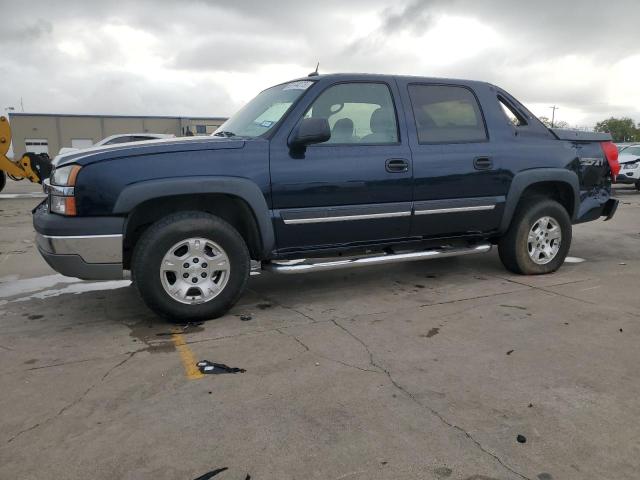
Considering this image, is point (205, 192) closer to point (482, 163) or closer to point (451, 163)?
point (451, 163)

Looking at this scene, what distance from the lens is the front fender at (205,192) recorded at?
145 inches

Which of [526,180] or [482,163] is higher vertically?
[482,163]

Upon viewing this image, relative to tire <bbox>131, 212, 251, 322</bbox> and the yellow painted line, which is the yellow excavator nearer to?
tire <bbox>131, 212, 251, 322</bbox>

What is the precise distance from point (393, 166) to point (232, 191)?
4.60 ft

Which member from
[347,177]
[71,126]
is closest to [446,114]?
[347,177]

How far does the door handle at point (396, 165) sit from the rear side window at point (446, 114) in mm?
308

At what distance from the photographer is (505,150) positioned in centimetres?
501

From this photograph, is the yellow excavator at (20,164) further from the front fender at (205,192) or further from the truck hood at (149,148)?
the front fender at (205,192)

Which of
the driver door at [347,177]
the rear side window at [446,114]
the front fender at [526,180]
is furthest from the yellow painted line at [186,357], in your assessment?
the front fender at [526,180]

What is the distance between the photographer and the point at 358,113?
179 inches

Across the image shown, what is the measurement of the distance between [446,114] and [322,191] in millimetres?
1532

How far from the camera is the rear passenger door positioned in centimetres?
464

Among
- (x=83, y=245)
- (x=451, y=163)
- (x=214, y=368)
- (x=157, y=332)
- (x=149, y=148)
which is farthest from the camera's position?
(x=451, y=163)

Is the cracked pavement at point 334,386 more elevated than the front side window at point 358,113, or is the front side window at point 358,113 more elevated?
the front side window at point 358,113
